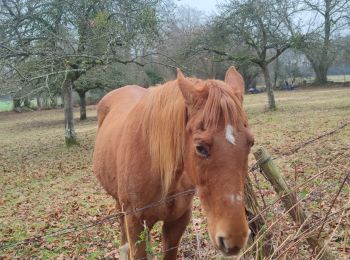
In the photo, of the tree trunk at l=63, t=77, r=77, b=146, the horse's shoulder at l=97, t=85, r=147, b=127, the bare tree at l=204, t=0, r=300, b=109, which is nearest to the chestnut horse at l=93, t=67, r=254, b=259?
the horse's shoulder at l=97, t=85, r=147, b=127

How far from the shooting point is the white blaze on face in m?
1.98

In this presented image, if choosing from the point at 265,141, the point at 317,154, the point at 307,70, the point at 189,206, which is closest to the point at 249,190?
the point at 189,206

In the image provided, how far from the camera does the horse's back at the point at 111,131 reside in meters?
3.82

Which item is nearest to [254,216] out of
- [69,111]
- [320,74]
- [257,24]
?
[69,111]

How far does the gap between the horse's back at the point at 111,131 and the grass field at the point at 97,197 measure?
0.62m

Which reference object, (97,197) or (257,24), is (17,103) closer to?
(257,24)

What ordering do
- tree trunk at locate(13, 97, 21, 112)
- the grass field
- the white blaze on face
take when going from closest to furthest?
the white blaze on face < the grass field < tree trunk at locate(13, 97, 21, 112)

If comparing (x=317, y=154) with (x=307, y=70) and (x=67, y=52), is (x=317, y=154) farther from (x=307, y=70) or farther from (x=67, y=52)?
(x=307, y=70)

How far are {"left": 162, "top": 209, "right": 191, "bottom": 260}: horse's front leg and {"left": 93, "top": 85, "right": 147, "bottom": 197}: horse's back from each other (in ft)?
2.39

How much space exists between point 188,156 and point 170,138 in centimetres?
30

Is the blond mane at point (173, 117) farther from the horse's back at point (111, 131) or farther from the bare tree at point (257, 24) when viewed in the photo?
the bare tree at point (257, 24)

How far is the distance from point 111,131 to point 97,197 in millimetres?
3720

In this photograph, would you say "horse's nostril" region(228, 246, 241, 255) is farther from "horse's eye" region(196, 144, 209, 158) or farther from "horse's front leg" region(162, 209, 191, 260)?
"horse's front leg" region(162, 209, 191, 260)

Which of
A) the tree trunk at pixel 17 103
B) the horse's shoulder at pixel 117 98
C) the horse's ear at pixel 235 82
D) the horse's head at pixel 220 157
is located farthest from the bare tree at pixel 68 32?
the horse's head at pixel 220 157
